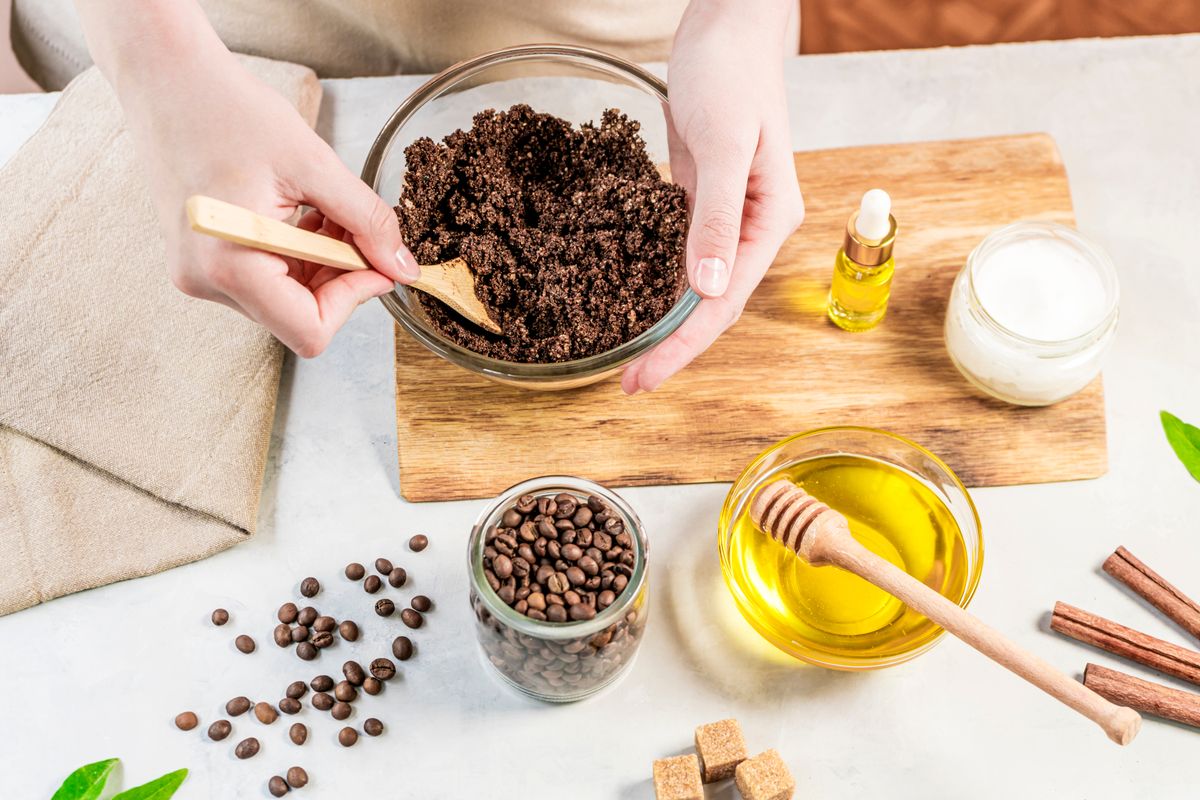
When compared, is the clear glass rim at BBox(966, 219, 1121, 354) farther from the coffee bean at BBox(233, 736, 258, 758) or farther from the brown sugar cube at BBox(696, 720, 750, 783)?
the coffee bean at BBox(233, 736, 258, 758)

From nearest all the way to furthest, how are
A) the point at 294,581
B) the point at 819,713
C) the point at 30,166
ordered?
the point at 819,713, the point at 294,581, the point at 30,166

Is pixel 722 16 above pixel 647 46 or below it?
above

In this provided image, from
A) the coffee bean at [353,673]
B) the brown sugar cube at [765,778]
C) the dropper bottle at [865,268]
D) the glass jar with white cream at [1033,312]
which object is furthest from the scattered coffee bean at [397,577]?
the glass jar with white cream at [1033,312]

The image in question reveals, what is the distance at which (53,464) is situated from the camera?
1648 mm

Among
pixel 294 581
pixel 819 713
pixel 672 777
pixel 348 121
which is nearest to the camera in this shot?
pixel 672 777

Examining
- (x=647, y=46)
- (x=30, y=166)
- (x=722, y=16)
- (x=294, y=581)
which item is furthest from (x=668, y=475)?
(x=30, y=166)

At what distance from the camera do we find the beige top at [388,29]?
6.35 ft

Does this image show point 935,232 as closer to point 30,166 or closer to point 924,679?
point 924,679

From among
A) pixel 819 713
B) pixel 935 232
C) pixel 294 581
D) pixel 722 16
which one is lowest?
pixel 819 713

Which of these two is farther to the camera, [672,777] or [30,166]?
[30,166]

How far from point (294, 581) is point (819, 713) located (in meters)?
0.84

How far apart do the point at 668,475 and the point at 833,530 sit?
305 millimetres

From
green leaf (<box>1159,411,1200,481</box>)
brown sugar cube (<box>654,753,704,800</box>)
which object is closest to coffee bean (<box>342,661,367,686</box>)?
brown sugar cube (<box>654,753,704,800</box>)

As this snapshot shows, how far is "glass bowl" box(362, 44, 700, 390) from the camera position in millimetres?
1660
